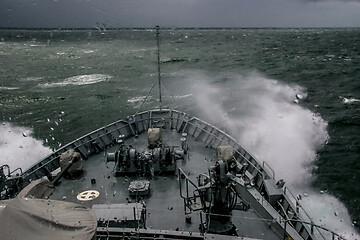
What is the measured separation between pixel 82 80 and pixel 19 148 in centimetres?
3889

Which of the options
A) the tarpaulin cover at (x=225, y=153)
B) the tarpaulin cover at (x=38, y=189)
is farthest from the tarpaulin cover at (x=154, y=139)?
the tarpaulin cover at (x=38, y=189)

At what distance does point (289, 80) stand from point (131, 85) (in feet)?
105

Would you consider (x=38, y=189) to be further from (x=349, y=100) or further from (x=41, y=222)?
(x=349, y=100)

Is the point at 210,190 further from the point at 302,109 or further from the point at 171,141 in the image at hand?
the point at 302,109

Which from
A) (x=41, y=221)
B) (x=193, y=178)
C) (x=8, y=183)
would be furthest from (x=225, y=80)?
(x=41, y=221)

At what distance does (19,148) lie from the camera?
1371 inches

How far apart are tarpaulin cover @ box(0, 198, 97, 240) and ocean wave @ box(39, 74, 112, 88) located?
204ft

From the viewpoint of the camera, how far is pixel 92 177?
18484 mm

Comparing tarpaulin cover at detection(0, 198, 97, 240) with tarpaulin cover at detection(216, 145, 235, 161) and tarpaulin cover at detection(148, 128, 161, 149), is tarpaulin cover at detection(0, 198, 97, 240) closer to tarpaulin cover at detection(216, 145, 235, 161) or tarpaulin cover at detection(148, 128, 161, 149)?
→ tarpaulin cover at detection(216, 145, 235, 161)

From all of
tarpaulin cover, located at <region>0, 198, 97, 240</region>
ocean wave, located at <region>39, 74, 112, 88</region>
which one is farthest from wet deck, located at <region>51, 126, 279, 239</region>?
ocean wave, located at <region>39, 74, 112, 88</region>

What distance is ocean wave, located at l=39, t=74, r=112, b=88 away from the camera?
67669mm

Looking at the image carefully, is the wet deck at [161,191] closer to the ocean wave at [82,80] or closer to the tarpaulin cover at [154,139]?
the tarpaulin cover at [154,139]

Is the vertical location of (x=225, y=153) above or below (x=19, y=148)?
above

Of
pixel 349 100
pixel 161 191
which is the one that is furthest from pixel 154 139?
pixel 349 100
